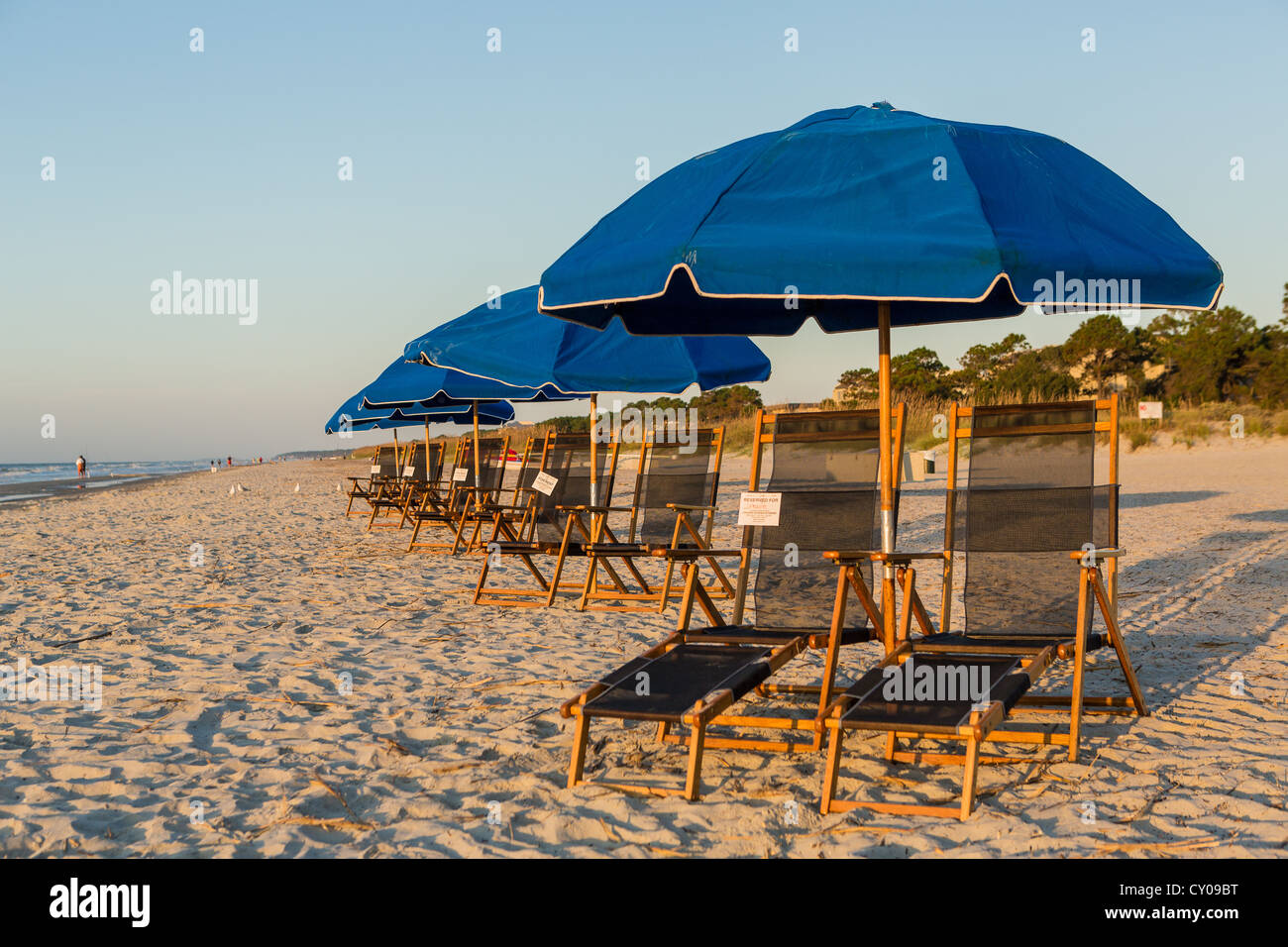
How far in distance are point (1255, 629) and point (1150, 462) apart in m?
13.6

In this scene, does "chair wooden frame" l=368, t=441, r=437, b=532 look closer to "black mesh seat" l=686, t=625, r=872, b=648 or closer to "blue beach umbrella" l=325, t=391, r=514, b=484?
"blue beach umbrella" l=325, t=391, r=514, b=484

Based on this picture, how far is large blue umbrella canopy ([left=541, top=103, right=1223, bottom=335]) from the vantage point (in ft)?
8.95

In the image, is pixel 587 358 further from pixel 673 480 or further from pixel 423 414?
pixel 423 414

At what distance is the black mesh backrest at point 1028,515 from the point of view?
12.3ft

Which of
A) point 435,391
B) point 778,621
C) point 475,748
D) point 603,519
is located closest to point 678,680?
point 475,748

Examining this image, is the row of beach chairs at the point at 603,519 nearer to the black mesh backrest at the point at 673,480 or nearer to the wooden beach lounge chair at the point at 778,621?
the black mesh backrest at the point at 673,480

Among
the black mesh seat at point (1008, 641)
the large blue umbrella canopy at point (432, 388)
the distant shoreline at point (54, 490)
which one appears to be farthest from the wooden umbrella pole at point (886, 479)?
the distant shoreline at point (54, 490)

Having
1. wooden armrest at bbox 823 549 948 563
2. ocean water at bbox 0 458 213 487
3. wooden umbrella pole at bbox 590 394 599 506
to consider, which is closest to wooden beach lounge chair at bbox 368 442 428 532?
wooden umbrella pole at bbox 590 394 599 506

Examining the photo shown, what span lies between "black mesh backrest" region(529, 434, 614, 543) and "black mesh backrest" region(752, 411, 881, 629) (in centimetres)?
309

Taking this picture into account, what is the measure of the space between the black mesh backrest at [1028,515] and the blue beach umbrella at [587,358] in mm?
2631
